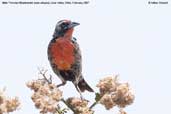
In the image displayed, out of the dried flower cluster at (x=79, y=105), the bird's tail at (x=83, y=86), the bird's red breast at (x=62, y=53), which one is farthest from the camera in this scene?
the bird's red breast at (x=62, y=53)

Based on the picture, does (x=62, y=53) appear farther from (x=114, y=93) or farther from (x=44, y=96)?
(x=44, y=96)

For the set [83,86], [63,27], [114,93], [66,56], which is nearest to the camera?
[114,93]

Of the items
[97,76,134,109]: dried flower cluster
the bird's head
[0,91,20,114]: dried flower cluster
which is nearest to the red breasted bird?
the bird's head

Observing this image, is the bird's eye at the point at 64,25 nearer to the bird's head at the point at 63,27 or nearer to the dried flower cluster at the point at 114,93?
the bird's head at the point at 63,27

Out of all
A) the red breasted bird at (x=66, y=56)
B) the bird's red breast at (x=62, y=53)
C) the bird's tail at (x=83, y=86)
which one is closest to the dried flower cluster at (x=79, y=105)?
the bird's tail at (x=83, y=86)

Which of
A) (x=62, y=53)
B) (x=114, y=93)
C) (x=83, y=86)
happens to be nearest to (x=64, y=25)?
(x=62, y=53)

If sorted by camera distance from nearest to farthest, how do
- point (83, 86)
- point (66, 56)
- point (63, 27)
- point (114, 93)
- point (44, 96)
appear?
point (44, 96) < point (114, 93) < point (83, 86) < point (66, 56) < point (63, 27)
